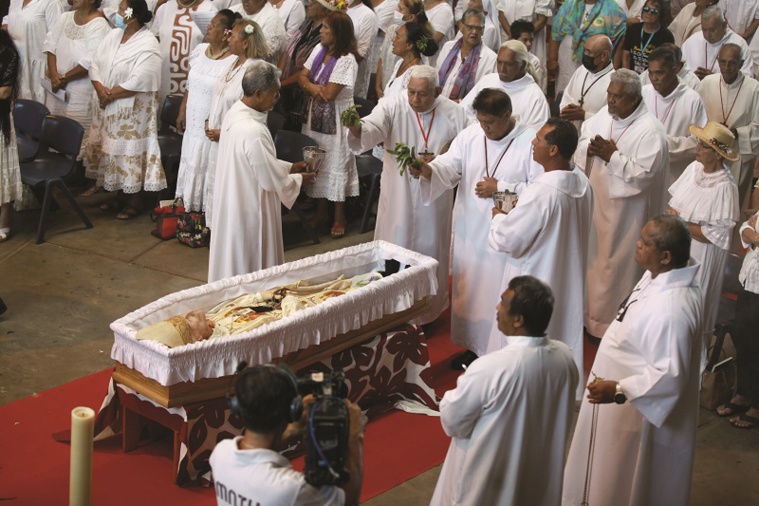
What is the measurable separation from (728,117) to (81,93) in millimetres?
6370

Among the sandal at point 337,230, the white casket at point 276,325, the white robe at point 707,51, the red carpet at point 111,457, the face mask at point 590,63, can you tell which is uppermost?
the white robe at point 707,51

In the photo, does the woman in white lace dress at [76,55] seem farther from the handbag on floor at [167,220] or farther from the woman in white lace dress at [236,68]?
the woman in white lace dress at [236,68]

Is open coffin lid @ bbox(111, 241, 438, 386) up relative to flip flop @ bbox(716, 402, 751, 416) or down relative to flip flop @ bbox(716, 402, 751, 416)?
up

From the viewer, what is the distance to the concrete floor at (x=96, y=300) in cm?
616

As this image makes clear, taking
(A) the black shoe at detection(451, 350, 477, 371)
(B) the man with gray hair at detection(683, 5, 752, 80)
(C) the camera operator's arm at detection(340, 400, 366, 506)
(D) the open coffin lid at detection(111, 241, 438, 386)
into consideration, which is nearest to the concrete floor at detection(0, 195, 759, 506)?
(D) the open coffin lid at detection(111, 241, 438, 386)

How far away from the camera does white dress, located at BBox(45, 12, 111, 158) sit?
1006 centimetres

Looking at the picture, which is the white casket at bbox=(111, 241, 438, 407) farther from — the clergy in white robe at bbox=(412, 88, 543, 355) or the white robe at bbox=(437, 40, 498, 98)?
the white robe at bbox=(437, 40, 498, 98)

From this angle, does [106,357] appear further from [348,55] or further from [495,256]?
[348,55]

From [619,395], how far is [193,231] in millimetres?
5544

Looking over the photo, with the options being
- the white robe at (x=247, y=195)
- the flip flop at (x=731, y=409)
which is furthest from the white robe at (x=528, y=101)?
the flip flop at (x=731, y=409)

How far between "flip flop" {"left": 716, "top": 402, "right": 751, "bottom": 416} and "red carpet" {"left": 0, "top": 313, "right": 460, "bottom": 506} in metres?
2.01

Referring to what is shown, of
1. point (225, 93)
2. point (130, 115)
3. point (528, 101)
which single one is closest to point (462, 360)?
point (528, 101)

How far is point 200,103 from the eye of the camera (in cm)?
931

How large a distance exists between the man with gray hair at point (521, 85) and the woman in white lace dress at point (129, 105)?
3504 mm
